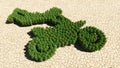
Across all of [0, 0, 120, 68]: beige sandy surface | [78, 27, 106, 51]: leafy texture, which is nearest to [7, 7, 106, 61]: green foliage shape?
[78, 27, 106, 51]: leafy texture

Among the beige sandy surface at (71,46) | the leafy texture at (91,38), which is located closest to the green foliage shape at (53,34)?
the leafy texture at (91,38)

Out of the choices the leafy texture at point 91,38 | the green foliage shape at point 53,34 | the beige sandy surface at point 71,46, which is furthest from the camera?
the leafy texture at point 91,38

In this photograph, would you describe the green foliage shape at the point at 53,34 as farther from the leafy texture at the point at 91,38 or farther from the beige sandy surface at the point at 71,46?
the beige sandy surface at the point at 71,46

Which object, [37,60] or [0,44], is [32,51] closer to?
[37,60]

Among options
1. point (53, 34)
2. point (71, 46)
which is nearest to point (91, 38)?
point (71, 46)

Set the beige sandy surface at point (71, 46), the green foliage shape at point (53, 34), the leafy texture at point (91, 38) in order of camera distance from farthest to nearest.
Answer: the leafy texture at point (91, 38), the green foliage shape at point (53, 34), the beige sandy surface at point (71, 46)

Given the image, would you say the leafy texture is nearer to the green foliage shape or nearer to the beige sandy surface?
the green foliage shape
